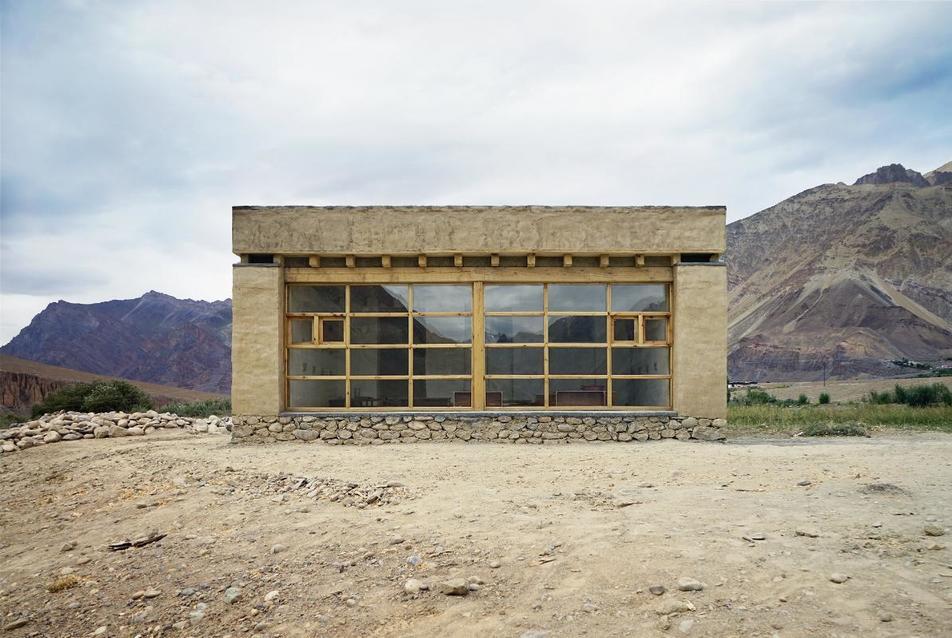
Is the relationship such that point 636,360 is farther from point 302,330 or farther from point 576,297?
point 302,330

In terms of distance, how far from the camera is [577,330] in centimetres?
1301

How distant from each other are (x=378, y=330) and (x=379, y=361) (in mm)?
651

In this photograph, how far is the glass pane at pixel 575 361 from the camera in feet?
42.5

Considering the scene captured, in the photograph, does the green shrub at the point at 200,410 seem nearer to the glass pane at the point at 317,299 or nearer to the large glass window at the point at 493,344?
the glass pane at the point at 317,299

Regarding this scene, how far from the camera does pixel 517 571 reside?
4.86 m

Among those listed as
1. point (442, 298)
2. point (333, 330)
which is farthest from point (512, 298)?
point (333, 330)

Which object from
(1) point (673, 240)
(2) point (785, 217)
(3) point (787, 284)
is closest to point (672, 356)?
(1) point (673, 240)

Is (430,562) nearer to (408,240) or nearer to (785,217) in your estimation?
(408,240)

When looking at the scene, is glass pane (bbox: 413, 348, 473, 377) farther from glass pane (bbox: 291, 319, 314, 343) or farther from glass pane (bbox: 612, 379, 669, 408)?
glass pane (bbox: 612, 379, 669, 408)

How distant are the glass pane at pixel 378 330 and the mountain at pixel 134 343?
211ft

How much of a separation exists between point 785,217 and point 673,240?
8596 centimetres

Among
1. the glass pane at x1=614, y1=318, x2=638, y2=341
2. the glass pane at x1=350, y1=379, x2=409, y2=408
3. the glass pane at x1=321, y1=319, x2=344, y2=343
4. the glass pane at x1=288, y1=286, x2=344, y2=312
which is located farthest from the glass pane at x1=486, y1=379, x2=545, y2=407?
the glass pane at x1=288, y1=286, x2=344, y2=312

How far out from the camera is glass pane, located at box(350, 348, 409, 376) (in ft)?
42.9

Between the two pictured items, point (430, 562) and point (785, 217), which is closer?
point (430, 562)
